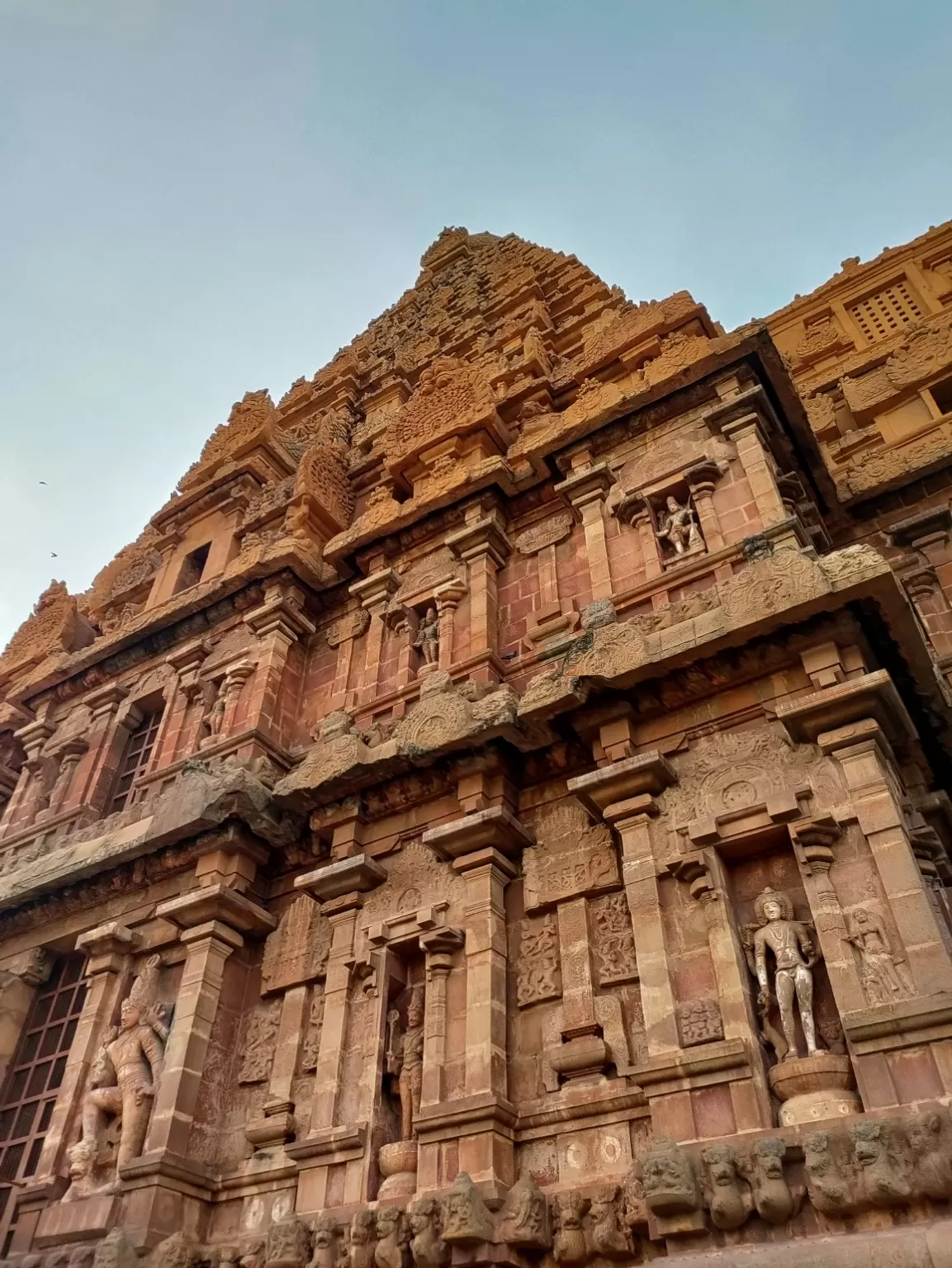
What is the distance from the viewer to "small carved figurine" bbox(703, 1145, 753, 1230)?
654cm

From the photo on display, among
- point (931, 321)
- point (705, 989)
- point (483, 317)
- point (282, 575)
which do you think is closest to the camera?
point (705, 989)

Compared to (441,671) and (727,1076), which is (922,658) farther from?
(441,671)

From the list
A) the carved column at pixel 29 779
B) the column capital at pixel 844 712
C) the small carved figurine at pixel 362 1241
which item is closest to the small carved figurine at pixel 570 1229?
the small carved figurine at pixel 362 1241

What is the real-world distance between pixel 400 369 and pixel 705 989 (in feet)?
60.9

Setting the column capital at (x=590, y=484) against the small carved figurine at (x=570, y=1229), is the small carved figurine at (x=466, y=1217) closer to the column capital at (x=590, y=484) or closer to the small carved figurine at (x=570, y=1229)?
the small carved figurine at (x=570, y=1229)

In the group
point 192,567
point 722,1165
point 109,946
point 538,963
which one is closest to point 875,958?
point 722,1165

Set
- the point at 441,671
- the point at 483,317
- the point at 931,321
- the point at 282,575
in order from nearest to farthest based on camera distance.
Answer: the point at 441,671
the point at 282,575
the point at 931,321
the point at 483,317

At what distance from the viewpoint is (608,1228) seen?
7152 mm

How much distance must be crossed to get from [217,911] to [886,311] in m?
17.1

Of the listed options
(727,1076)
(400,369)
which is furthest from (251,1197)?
(400,369)

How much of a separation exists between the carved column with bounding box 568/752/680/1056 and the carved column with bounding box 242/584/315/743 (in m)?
5.84

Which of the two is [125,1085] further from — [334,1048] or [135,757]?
[135,757]

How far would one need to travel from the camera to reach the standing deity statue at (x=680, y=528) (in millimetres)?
11766

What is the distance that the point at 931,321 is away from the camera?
56.8 ft
